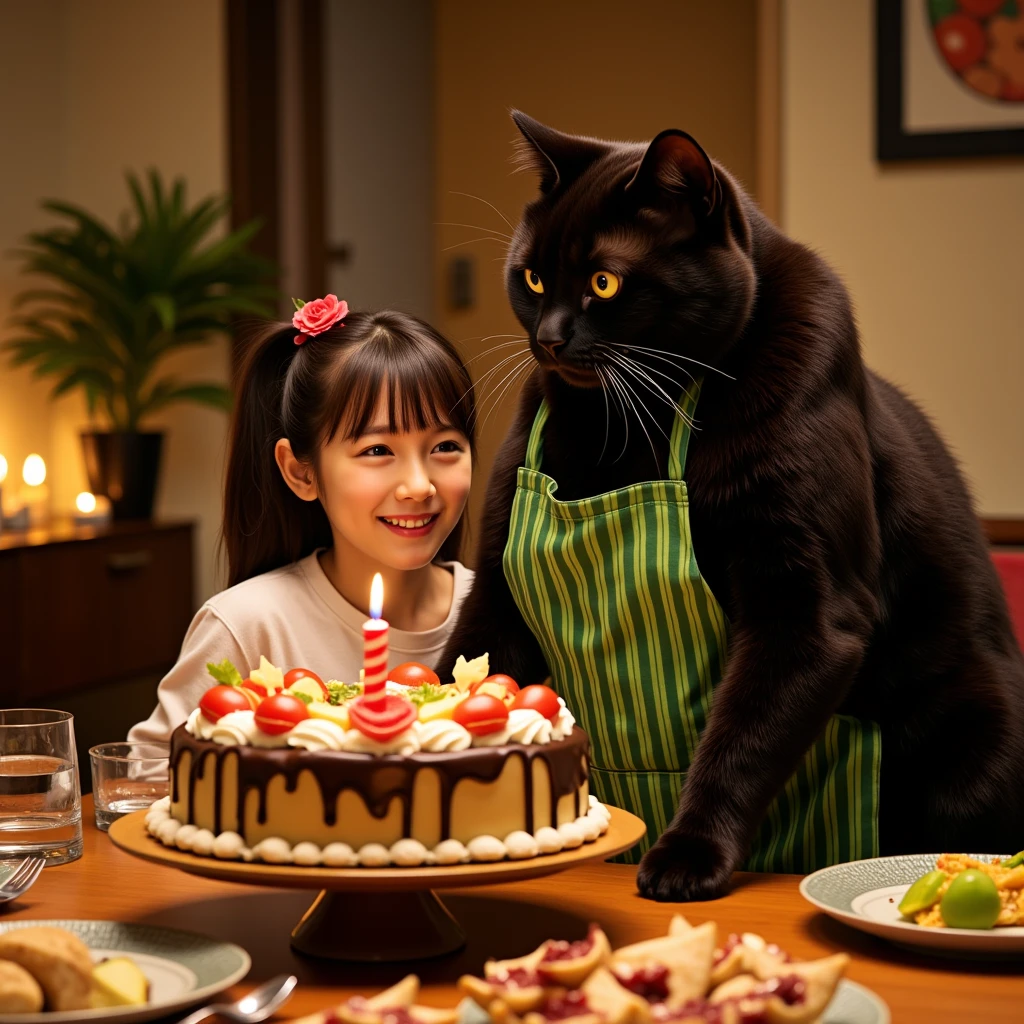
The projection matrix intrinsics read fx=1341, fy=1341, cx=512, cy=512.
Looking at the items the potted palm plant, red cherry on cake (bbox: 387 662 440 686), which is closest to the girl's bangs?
red cherry on cake (bbox: 387 662 440 686)

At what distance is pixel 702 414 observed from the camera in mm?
1185

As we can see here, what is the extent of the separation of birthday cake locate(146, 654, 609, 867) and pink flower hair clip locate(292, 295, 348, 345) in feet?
2.76

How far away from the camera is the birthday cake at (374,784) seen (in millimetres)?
815

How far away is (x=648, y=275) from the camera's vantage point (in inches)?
46.4

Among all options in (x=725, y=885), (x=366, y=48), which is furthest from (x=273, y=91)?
(x=725, y=885)

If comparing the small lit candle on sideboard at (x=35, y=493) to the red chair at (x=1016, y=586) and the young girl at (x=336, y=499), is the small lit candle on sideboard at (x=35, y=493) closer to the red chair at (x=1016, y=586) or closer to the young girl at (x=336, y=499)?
the young girl at (x=336, y=499)

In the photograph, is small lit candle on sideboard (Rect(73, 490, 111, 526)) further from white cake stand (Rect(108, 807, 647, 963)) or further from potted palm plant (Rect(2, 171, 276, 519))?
white cake stand (Rect(108, 807, 647, 963))

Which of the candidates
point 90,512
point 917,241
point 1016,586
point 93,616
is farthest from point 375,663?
point 90,512

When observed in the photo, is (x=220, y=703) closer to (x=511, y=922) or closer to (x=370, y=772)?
(x=370, y=772)

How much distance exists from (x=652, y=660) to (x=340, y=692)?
0.32 meters

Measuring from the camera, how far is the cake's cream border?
809 mm

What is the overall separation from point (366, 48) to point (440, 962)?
3938 millimetres

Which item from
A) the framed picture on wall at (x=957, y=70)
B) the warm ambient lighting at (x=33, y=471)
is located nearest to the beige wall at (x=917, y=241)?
the framed picture on wall at (x=957, y=70)

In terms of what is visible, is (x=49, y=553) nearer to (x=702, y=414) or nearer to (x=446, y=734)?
(x=702, y=414)
